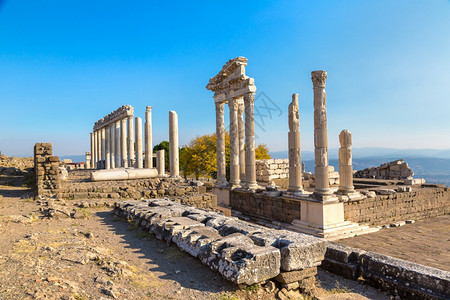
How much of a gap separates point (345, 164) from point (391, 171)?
15.2 m

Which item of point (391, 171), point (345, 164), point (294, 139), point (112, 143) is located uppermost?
point (112, 143)

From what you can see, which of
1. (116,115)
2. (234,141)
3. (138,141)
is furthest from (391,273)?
(116,115)

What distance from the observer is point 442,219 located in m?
15.7

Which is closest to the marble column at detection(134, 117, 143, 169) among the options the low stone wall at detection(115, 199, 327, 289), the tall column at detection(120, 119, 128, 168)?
the tall column at detection(120, 119, 128, 168)

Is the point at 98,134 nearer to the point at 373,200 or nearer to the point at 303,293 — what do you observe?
the point at 373,200

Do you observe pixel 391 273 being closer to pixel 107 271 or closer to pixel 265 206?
pixel 107 271

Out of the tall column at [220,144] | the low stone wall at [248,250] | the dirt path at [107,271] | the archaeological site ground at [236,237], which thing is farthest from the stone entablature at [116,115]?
the low stone wall at [248,250]

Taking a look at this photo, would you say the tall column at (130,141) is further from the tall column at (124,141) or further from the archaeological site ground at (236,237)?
the archaeological site ground at (236,237)

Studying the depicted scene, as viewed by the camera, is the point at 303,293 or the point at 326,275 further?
the point at 326,275

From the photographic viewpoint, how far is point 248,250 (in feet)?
15.1

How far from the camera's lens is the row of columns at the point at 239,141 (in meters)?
17.0

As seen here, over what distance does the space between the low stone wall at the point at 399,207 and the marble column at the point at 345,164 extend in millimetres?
775

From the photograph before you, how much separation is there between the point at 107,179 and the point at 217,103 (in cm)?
822

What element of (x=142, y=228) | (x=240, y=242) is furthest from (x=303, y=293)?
(x=142, y=228)
